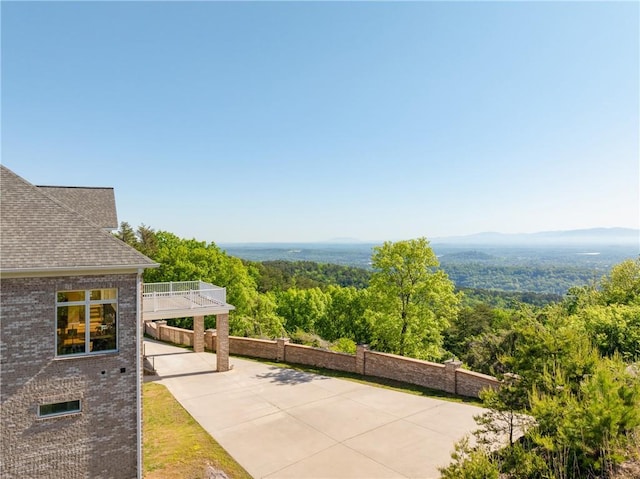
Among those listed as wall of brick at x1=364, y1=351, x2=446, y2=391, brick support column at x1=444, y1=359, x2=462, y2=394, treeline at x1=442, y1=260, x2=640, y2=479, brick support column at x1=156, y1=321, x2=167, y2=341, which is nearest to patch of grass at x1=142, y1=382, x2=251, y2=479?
treeline at x1=442, y1=260, x2=640, y2=479

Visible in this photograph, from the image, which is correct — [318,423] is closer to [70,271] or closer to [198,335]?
[70,271]

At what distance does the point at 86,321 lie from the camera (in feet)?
29.5

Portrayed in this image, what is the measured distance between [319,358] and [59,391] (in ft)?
41.1

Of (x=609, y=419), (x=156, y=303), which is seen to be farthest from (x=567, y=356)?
(x=156, y=303)

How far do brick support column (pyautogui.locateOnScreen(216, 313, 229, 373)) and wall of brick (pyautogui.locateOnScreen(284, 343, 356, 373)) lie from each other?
153 inches

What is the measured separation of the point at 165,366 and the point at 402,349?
12913 mm

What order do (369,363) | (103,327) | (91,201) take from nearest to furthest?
(103,327)
(91,201)
(369,363)

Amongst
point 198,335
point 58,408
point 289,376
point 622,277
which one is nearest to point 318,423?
point 289,376

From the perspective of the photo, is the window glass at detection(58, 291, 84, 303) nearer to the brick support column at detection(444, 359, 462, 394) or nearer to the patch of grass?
the patch of grass

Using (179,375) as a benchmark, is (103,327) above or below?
above

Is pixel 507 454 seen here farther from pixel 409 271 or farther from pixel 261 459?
pixel 409 271

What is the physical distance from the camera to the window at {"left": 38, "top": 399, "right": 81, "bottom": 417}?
8477 millimetres

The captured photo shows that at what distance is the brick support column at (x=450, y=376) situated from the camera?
48.8 ft

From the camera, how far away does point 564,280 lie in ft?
595
